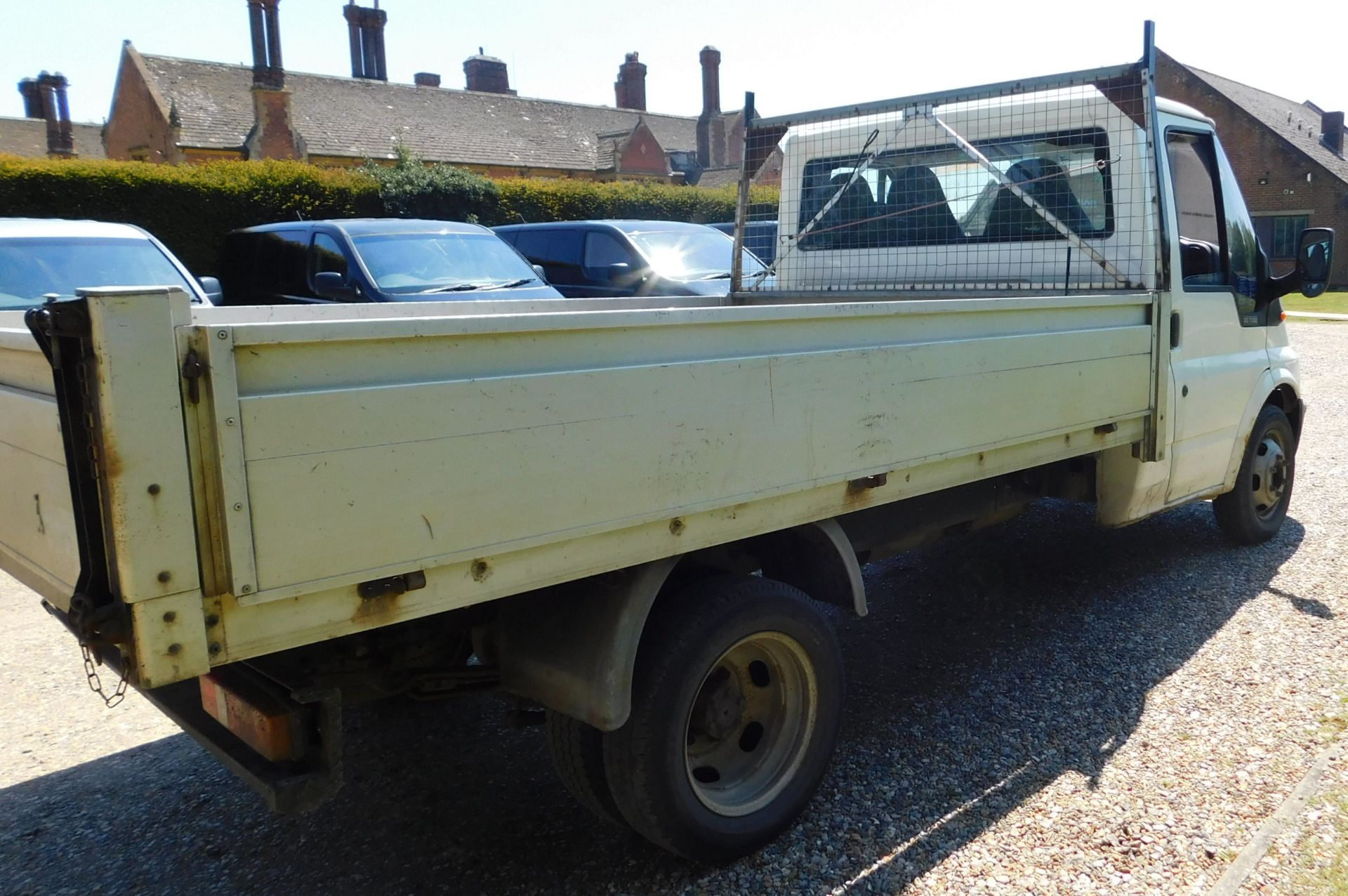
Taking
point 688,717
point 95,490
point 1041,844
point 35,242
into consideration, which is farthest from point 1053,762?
point 35,242

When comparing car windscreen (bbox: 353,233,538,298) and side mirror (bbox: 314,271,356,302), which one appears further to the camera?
car windscreen (bbox: 353,233,538,298)

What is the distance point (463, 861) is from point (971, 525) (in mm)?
2581

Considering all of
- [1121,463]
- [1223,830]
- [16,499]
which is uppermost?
[16,499]

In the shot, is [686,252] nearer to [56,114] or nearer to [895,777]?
[895,777]

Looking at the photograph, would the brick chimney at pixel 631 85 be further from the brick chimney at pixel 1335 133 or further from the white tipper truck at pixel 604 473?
the white tipper truck at pixel 604 473

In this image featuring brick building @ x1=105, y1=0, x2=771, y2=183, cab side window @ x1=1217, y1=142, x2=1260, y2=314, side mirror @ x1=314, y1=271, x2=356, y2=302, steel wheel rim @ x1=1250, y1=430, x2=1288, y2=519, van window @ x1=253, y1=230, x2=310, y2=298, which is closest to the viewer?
cab side window @ x1=1217, y1=142, x2=1260, y2=314

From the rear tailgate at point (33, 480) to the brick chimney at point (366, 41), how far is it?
42554mm

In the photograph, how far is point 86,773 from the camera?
141 inches

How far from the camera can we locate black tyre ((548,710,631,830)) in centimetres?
279

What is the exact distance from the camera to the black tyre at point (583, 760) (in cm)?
279

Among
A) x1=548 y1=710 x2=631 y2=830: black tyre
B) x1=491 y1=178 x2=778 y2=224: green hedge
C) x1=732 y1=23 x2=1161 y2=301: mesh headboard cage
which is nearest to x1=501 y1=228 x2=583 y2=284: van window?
x1=732 y1=23 x2=1161 y2=301: mesh headboard cage

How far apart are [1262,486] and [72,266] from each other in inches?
285

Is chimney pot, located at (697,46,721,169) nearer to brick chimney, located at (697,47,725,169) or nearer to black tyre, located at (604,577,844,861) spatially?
brick chimney, located at (697,47,725,169)

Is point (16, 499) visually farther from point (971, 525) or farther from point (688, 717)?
point (971, 525)
